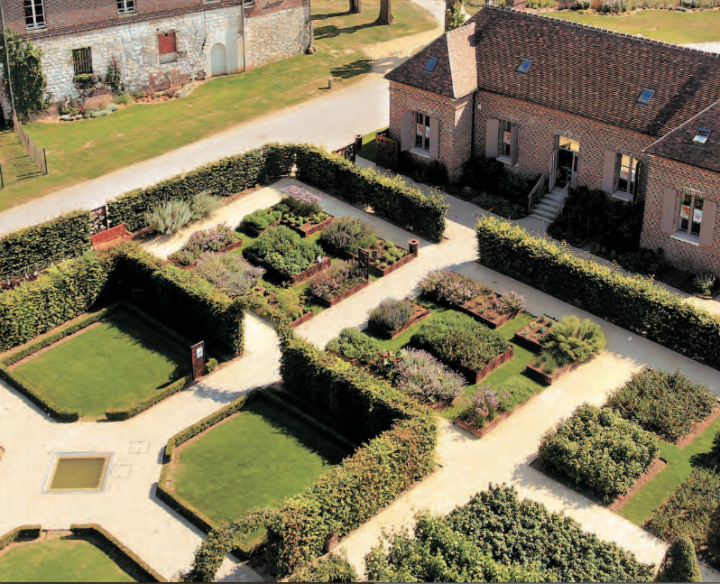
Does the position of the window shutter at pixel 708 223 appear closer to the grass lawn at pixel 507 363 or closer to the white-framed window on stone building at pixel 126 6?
the grass lawn at pixel 507 363

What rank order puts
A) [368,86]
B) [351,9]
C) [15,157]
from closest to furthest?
[15,157] < [368,86] < [351,9]

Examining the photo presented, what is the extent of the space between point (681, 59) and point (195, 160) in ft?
70.7

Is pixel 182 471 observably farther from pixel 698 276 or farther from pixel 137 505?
pixel 698 276

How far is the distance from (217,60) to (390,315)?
25789 millimetres

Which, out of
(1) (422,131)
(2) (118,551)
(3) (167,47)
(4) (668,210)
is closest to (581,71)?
(4) (668,210)

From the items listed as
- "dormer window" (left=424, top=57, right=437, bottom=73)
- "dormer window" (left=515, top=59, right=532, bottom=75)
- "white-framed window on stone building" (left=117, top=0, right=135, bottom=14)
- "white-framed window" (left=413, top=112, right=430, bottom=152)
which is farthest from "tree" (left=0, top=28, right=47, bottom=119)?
"dormer window" (left=515, top=59, right=532, bottom=75)

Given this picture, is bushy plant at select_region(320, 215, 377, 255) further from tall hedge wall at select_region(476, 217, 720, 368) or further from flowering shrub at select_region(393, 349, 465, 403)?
flowering shrub at select_region(393, 349, 465, 403)

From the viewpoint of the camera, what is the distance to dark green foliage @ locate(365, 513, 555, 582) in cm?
2339

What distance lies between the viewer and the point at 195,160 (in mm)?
46094

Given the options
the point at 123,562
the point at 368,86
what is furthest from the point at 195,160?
the point at 123,562

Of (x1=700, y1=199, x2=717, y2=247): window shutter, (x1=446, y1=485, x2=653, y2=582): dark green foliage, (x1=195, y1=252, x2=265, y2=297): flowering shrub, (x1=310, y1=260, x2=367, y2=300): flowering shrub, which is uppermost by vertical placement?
(x1=700, y1=199, x2=717, y2=247): window shutter

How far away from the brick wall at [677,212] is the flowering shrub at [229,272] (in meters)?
14.8

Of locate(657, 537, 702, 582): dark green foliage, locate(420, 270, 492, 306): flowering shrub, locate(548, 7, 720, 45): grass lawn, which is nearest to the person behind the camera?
locate(657, 537, 702, 582): dark green foliage

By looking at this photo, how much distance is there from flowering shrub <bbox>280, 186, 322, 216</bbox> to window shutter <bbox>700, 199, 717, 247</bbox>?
15.3 metres
